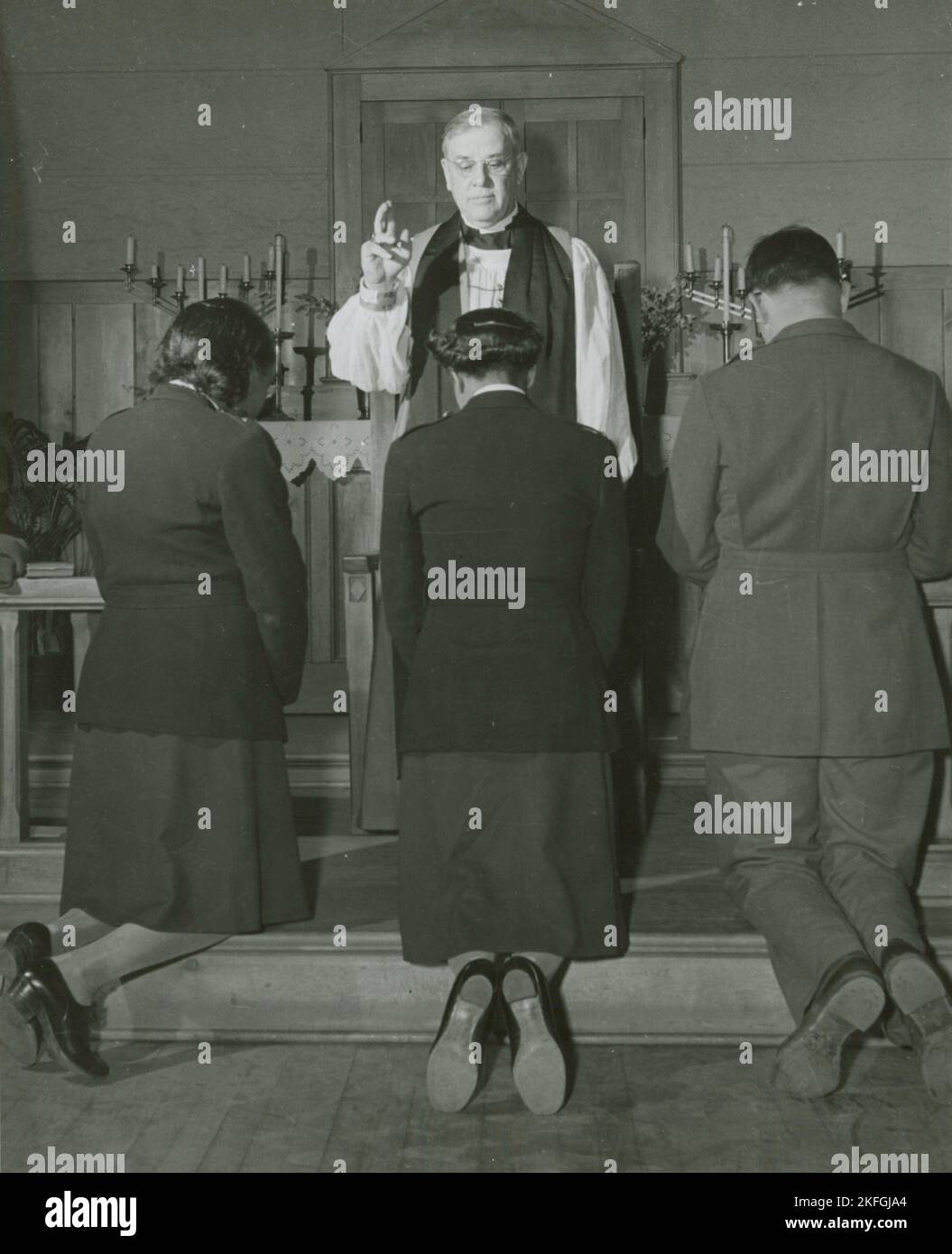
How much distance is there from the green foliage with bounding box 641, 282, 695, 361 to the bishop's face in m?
1.47

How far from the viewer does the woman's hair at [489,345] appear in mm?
2527

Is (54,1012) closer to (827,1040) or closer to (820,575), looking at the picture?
(827,1040)

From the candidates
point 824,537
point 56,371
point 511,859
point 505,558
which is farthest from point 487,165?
point 56,371

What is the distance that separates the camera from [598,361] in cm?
289

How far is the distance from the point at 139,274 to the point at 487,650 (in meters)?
2.57

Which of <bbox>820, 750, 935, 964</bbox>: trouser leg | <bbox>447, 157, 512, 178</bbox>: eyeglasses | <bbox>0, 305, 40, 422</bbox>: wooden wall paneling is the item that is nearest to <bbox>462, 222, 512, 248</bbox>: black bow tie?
<bbox>447, 157, 512, 178</bbox>: eyeglasses

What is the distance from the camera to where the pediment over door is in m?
4.26

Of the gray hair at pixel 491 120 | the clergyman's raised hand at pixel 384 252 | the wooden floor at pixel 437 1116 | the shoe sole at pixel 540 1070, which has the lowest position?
the wooden floor at pixel 437 1116

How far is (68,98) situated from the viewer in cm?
320

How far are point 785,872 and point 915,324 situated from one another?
285 cm

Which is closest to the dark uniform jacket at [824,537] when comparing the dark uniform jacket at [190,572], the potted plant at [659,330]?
the dark uniform jacket at [190,572]

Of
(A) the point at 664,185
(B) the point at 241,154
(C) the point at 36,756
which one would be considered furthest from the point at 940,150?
(C) the point at 36,756

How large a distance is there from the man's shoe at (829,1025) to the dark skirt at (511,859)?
16.4 inches

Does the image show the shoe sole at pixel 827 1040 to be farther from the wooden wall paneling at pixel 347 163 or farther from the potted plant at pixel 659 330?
the wooden wall paneling at pixel 347 163
